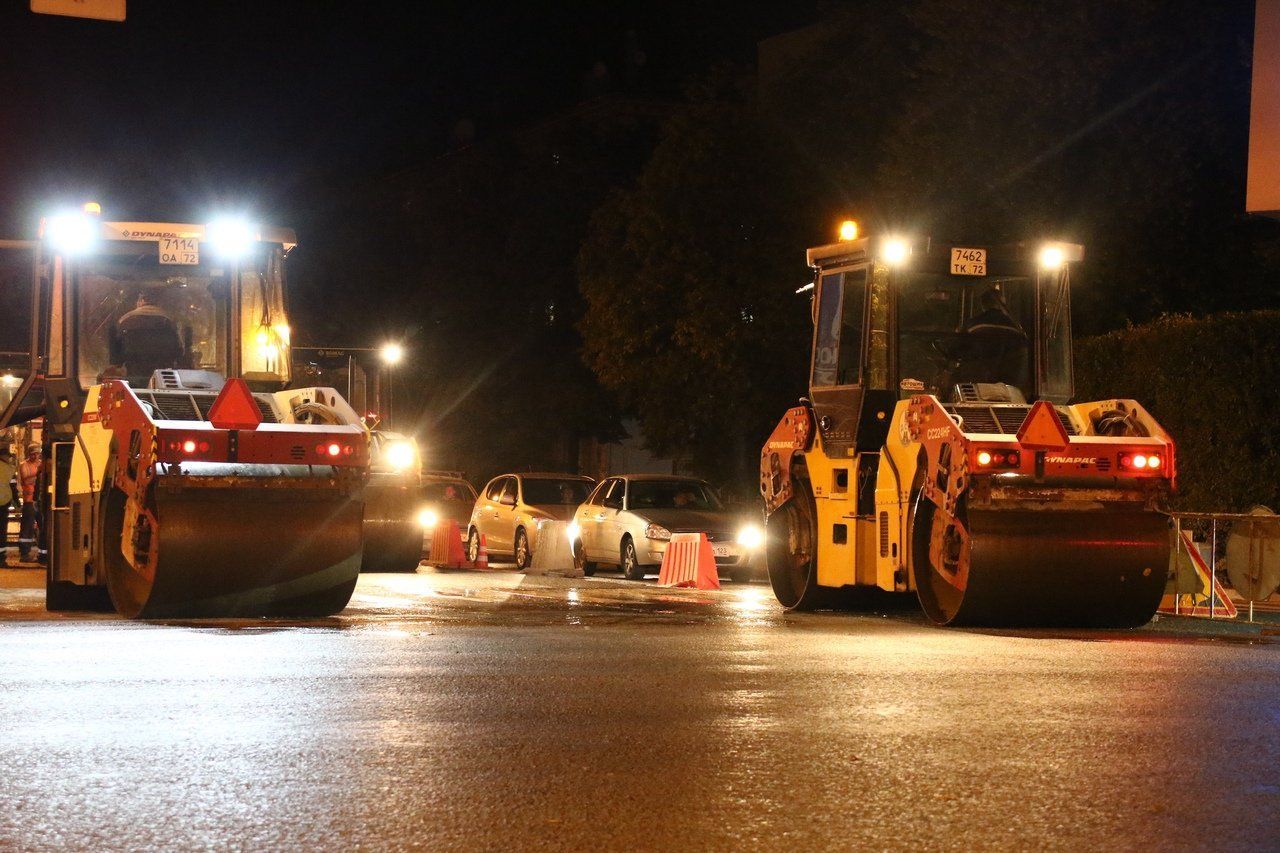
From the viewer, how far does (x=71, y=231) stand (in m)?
16.8

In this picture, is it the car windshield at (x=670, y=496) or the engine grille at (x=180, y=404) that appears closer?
the engine grille at (x=180, y=404)

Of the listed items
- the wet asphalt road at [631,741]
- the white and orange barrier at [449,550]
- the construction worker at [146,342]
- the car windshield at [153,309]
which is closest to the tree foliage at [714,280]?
the white and orange barrier at [449,550]

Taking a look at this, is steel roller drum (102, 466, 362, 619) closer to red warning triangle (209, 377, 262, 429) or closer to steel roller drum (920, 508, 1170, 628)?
red warning triangle (209, 377, 262, 429)

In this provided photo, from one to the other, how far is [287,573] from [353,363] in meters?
2.61

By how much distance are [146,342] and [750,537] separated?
414 inches

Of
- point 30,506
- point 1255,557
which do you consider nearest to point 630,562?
point 30,506

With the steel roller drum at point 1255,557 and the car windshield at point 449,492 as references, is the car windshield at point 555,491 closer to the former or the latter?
the car windshield at point 449,492

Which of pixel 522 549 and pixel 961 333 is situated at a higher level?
pixel 961 333

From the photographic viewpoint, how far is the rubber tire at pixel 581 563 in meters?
27.2

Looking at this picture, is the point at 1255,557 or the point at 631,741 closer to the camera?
Answer: the point at 631,741

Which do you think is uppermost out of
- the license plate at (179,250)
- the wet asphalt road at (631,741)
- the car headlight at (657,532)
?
the license plate at (179,250)

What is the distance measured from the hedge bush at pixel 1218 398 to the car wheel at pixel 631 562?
7.03m

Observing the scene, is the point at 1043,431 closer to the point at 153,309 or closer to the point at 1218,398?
the point at 1218,398

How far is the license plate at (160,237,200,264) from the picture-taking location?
1702 centimetres
